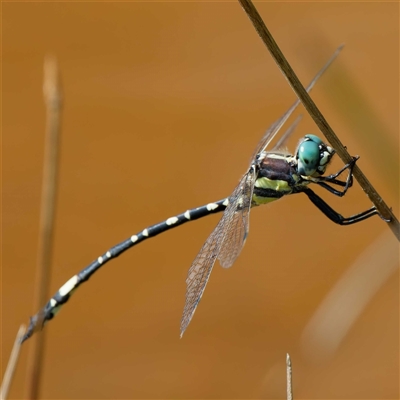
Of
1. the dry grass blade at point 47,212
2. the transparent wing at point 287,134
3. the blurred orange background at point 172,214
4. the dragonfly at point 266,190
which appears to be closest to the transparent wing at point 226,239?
A: the dragonfly at point 266,190

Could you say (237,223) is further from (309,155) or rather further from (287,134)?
(287,134)

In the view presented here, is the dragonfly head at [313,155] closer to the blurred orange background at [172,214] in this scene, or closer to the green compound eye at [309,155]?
the green compound eye at [309,155]

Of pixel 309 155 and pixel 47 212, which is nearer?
pixel 47 212

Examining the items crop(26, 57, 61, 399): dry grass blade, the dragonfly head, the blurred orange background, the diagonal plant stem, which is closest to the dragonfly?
the dragonfly head

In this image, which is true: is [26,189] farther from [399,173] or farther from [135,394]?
[399,173]

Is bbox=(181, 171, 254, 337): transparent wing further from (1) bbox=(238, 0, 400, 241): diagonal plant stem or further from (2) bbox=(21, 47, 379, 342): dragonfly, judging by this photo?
(1) bbox=(238, 0, 400, 241): diagonal plant stem

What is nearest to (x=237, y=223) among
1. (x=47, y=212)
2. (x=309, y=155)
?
(x=309, y=155)

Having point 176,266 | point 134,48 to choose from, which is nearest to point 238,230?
point 176,266
